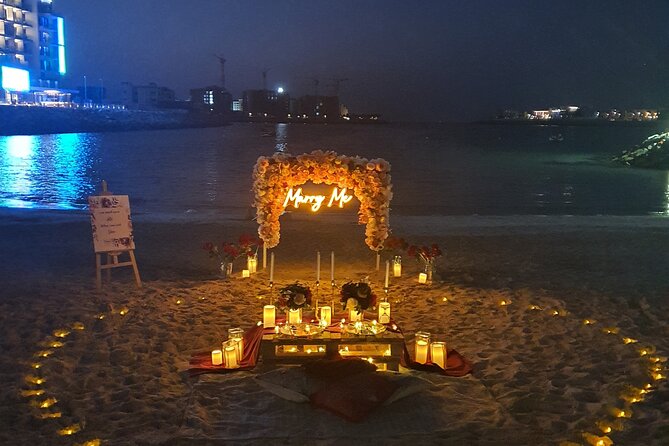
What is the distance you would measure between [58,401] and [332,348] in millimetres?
2663

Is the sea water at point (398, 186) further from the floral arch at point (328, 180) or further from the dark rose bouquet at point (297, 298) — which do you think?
the dark rose bouquet at point (297, 298)

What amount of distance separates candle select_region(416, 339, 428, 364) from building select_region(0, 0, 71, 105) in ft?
320

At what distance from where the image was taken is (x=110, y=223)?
382 inches

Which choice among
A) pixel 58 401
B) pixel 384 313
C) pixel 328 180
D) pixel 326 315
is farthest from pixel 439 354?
pixel 328 180

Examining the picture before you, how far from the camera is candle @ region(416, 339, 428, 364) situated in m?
6.65

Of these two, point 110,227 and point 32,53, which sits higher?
point 32,53

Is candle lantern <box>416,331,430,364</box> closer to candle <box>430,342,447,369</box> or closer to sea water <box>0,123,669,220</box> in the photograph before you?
candle <box>430,342,447,369</box>

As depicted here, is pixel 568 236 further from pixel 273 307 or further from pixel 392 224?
pixel 273 307

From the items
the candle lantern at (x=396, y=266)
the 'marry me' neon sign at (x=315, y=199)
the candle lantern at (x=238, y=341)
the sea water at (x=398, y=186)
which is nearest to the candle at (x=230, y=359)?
the candle lantern at (x=238, y=341)

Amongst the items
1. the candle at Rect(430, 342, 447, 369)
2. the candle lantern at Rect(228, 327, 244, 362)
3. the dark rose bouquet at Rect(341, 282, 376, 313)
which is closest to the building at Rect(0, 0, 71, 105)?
the candle lantern at Rect(228, 327, 244, 362)

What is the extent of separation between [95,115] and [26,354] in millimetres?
114771

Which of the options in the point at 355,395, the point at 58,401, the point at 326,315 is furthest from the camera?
the point at 326,315

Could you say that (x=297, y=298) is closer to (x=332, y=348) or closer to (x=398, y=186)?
(x=332, y=348)

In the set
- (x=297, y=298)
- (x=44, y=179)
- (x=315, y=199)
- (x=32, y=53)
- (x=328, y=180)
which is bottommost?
(x=44, y=179)
